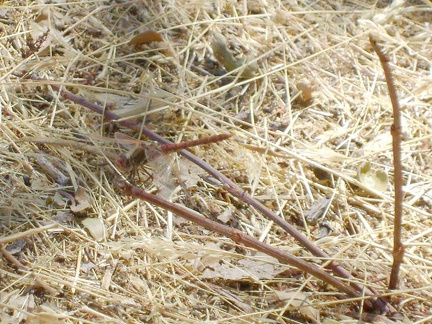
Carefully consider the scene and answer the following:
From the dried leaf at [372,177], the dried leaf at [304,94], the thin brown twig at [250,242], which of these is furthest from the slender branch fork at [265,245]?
the dried leaf at [304,94]

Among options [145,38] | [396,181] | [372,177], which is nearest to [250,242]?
[396,181]

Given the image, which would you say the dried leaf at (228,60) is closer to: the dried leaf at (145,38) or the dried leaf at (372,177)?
the dried leaf at (145,38)

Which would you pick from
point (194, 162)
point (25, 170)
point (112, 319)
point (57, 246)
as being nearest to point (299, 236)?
point (194, 162)

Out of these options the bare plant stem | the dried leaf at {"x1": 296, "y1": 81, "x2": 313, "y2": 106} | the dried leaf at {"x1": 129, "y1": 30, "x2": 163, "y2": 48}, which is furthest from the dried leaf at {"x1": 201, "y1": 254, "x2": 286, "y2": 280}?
the dried leaf at {"x1": 129, "y1": 30, "x2": 163, "y2": 48}

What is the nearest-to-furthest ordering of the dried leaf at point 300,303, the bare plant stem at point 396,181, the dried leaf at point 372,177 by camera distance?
the bare plant stem at point 396,181
the dried leaf at point 300,303
the dried leaf at point 372,177

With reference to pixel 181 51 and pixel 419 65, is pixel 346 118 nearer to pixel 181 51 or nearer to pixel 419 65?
pixel 419 65
